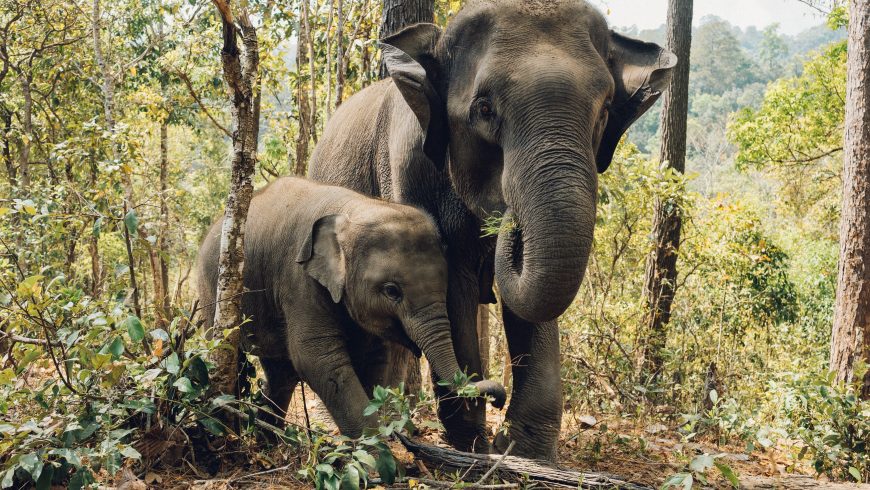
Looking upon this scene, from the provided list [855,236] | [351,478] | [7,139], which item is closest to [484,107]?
[351,478]

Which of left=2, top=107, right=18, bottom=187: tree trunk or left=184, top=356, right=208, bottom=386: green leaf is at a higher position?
left=2, top=107, right=18, bottom=187: tree trunk

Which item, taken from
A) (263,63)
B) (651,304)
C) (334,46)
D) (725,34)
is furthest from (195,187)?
(725,34)

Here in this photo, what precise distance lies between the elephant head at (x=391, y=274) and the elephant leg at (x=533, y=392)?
1.77 feet

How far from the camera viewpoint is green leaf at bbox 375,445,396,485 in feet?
13.4

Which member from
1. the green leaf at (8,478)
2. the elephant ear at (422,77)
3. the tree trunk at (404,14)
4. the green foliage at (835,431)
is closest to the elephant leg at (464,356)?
the elephant ear at (422,77)

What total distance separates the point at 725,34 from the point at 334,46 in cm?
12256

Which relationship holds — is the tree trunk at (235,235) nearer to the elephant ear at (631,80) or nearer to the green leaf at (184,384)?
the green leaf at (184,384)

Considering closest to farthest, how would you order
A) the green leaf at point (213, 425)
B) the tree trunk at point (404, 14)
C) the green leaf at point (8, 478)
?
the green leaf at point (8, 478), the green leaf at point (213, 425), the tree trunk at point (404, 14)

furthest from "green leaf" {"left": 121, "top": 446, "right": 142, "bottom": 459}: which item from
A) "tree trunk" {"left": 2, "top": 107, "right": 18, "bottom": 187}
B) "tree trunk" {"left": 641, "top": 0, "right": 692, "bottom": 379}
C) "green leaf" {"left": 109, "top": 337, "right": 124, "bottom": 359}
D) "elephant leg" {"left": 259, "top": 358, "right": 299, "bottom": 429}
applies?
"tree trunk" {"left": 2, "top": 107, "right": 18, "bottom": 187}

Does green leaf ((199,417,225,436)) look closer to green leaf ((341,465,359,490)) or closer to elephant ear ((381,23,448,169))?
green leaf ((341,465,359,490))

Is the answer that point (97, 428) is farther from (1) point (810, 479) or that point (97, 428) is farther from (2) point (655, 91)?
(1) point (810, 479)

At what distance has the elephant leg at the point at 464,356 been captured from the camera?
5.25 meters

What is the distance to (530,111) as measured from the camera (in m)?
4.31

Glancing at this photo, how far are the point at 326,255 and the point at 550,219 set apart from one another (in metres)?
1.65
